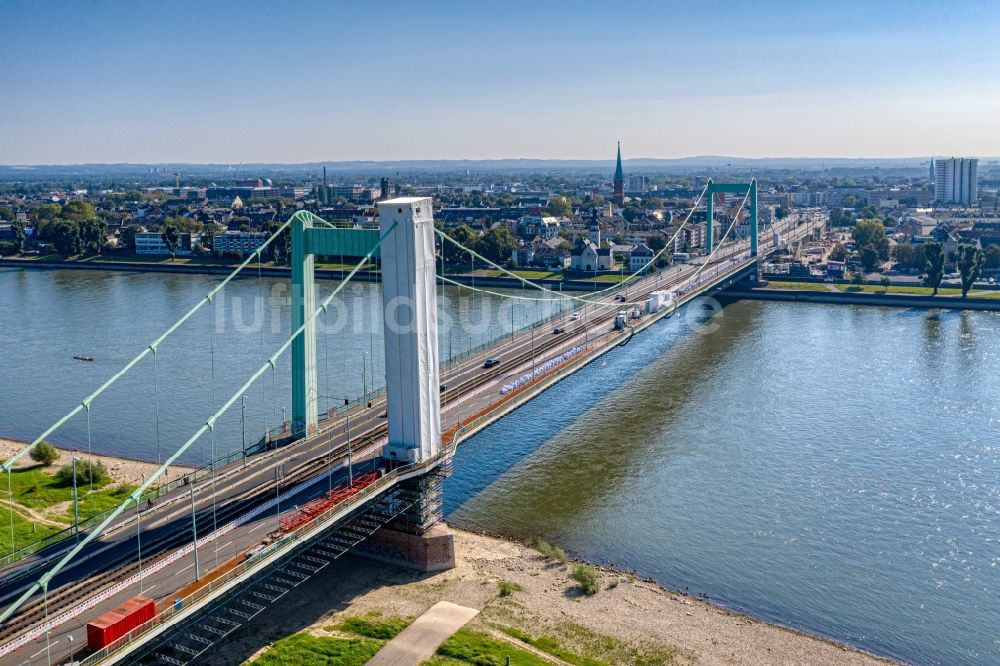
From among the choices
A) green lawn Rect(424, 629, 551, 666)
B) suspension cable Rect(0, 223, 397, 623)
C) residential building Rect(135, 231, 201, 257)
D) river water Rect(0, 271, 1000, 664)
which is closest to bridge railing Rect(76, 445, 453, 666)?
suspension cable Rect(0, 223, 397, 623)

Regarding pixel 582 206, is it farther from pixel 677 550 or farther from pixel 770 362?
pixel 677 550

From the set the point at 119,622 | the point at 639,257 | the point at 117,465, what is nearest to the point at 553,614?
the point at 119,622

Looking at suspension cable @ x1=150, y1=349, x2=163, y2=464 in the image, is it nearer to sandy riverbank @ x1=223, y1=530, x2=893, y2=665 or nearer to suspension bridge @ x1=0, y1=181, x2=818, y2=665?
suspension bridge @ x1=0, y1=181, x2=818, y2=665

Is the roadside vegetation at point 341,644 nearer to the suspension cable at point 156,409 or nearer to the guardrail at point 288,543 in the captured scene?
the guardrail at point 288,543

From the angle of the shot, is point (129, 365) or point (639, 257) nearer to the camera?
point (129, 365)

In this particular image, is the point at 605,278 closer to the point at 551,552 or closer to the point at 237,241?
the point at 237,241

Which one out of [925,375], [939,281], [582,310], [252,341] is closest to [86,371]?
[252,341]
